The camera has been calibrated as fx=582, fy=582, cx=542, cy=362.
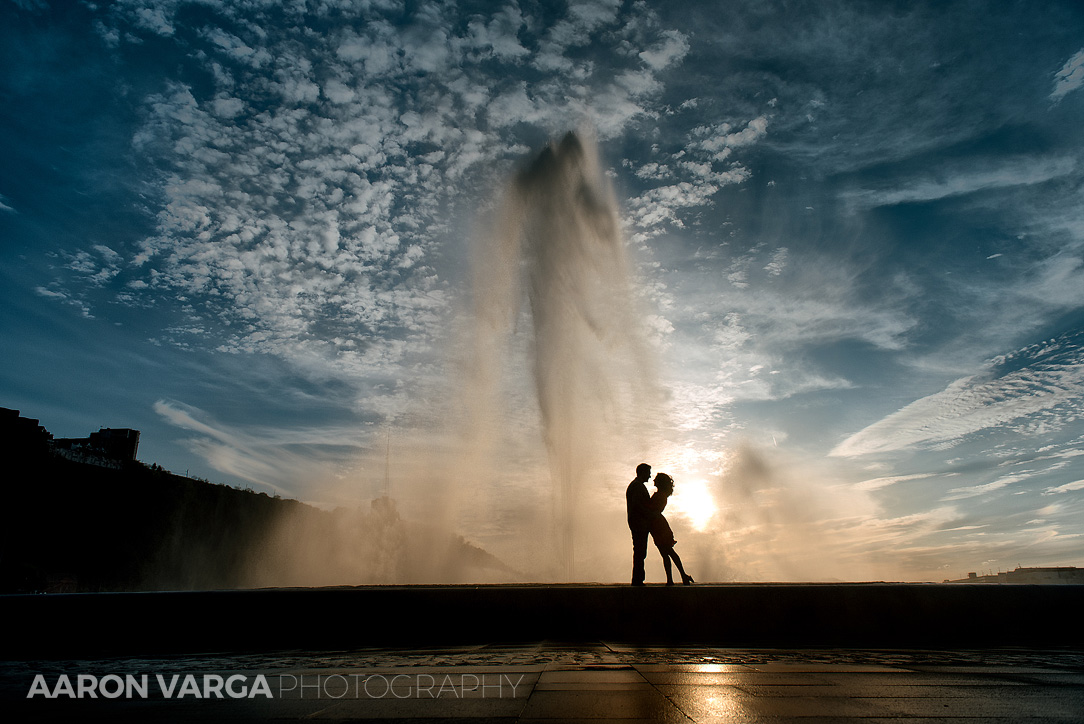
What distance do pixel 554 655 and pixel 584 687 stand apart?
1716mm

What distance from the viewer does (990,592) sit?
6.69 metres

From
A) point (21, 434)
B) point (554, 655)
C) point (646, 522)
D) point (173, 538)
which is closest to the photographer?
point (554, 655)

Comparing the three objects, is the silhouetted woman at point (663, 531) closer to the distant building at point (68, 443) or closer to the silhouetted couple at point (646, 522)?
the silhouetted couple at point (646, 522)

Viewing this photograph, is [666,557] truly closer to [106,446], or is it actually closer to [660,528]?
[660,528]

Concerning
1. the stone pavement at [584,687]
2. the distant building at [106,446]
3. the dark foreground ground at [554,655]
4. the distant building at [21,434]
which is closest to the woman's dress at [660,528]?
the dark foreground ground at [554,655]

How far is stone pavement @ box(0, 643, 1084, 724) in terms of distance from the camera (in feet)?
9.20

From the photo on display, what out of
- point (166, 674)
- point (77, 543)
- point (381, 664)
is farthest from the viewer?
point (77, 543)

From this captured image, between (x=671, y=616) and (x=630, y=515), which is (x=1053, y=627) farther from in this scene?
(x=630, y=515)

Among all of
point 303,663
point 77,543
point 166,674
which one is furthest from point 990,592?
point 77,543

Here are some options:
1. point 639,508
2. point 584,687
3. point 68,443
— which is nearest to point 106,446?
point 68,443

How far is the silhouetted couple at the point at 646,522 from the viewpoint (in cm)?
830

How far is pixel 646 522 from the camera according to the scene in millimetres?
8594

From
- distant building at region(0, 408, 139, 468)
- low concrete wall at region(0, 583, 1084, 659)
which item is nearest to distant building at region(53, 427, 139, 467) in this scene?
distant building at region(0, 408, 139, 468)

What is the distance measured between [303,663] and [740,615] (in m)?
4.57
